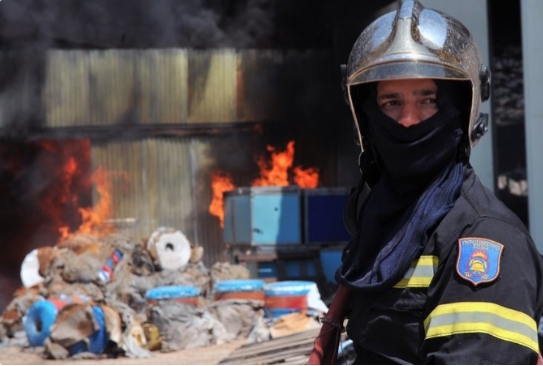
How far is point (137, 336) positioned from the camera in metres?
12.6

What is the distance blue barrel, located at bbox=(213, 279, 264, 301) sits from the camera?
44.3ft

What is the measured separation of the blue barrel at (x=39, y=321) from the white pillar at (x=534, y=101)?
235 inches

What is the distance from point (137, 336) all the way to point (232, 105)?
35.1ft

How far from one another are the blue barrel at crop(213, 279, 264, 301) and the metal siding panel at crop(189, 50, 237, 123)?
364 inches

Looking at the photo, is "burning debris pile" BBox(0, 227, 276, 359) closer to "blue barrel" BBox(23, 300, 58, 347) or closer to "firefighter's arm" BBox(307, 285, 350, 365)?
"blue barrel" BBox(23, 300, 58, 347)

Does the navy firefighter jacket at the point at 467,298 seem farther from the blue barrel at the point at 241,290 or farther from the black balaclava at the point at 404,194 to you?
the blue barrel at the point at 241,290

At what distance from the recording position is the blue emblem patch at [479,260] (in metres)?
2.23

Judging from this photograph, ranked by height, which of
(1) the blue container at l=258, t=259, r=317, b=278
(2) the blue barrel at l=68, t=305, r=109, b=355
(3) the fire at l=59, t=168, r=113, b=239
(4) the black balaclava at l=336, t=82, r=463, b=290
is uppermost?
(4) the black balaclava at l=336, t=82, r=463, b=290

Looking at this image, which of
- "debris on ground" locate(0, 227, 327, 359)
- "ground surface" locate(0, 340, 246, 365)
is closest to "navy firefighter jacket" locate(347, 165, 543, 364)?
"debris on ground" locate(0, 227, 327, 359)

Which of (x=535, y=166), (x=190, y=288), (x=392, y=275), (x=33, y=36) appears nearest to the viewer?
(x=392, y=275)

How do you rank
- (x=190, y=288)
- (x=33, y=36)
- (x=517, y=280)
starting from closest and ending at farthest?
(x=517, y=280), (x=190, y=288), (x=33, y=36)

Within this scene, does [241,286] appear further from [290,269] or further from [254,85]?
[254,85]

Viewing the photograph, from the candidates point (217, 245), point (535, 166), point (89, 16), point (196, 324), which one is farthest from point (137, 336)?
point (89, 16)

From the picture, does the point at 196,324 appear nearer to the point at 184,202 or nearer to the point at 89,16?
the point at 184,202
